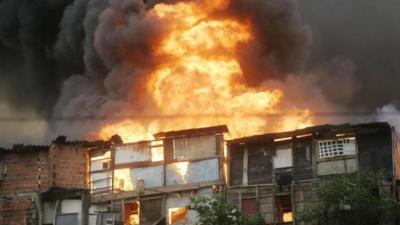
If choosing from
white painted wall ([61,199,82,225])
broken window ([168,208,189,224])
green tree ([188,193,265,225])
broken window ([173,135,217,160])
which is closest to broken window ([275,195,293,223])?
green tree ([188,193,265,225])

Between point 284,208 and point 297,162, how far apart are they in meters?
2.49

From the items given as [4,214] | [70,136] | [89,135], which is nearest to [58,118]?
[70,136]

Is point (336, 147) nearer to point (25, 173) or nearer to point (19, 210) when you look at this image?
point (25, 173)

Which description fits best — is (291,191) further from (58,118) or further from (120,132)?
(58,118)

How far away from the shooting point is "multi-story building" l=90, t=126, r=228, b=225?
3584 centimetres

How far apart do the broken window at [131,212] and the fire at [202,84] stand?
4407 millimetres

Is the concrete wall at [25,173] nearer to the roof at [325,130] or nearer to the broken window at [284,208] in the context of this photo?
the roof at [325,130]

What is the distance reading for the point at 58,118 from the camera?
49688 millimetres

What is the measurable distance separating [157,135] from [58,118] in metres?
14.7

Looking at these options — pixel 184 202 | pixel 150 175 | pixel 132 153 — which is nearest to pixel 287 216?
pixel 184 202

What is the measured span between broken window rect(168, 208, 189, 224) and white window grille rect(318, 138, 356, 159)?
7892 mm

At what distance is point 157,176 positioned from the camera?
121 feet

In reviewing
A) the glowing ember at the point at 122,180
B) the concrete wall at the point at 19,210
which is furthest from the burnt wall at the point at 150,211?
the concrete wall at the point at 19,210

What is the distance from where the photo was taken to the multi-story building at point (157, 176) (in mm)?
35844
